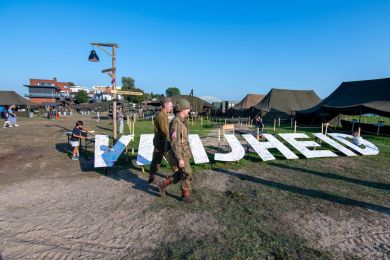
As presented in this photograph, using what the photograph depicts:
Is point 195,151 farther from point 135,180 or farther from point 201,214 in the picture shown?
point 201,214

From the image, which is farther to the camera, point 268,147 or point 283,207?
point 268,147

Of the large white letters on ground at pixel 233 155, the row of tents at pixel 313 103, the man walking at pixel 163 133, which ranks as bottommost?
the large white letters on ground at pixel 233 155

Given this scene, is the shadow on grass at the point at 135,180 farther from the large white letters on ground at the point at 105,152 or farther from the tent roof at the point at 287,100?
the tent roof at the point at 287,100

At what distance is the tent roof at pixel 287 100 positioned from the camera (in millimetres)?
28984

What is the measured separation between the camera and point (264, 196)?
5445 millimetres

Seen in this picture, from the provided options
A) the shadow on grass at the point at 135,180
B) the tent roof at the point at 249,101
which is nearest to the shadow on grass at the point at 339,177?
the shadow on grass at the point at 135,180

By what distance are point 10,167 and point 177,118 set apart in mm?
6791

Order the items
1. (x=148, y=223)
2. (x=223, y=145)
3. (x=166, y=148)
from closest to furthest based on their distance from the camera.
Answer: (x=148, y=223), (x=166, y=148), (x=223, y=145)

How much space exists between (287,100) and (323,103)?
6.99m

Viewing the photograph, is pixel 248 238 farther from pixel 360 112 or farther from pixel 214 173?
pixel 360 112

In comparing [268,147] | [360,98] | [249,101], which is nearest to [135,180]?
[268,147]

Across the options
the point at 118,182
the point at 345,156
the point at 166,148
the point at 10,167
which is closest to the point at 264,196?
the point at 166,148

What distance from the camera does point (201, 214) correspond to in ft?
14.9

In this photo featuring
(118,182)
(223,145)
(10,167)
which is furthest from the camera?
(223,145)
